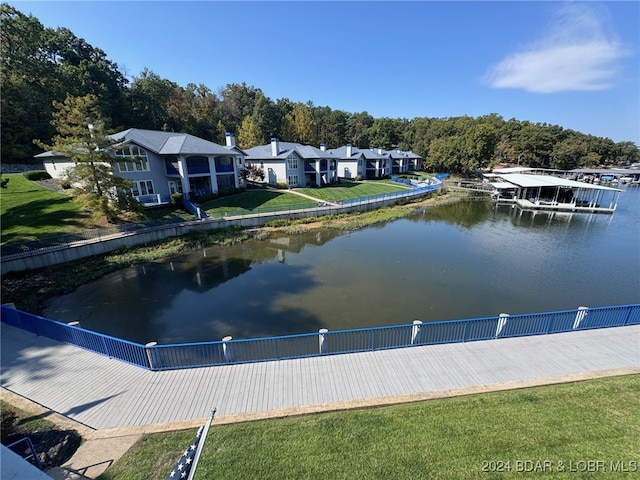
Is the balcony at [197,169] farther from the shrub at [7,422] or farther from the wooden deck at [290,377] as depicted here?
the shrub at [7,422]

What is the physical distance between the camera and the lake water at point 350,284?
42.9ft

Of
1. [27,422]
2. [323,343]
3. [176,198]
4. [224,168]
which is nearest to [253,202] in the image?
[224,168]

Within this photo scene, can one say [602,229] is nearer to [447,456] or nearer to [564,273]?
[564,273]

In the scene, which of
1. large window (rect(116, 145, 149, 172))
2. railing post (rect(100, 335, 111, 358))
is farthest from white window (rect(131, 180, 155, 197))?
railing post (rect(100, 335, 111, 358))

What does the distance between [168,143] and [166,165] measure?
10.0 feet

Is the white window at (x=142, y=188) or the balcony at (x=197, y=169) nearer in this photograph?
the white window at (x=142, y=188)

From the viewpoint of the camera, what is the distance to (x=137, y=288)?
16.5 metres

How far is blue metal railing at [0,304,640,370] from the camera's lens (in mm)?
9219

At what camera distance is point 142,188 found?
2839cm

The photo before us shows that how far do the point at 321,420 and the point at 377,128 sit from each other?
9470cm

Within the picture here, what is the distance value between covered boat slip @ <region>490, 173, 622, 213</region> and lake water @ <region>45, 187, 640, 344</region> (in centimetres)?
1241

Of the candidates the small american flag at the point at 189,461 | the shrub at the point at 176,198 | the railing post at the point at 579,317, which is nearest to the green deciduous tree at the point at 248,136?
the shrub at the point at 176,198

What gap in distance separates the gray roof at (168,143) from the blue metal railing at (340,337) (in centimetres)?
2178

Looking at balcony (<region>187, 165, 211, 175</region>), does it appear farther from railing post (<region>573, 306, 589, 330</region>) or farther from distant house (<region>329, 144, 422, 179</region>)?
railing post (<region>573, 306, 589, 330</region>)
